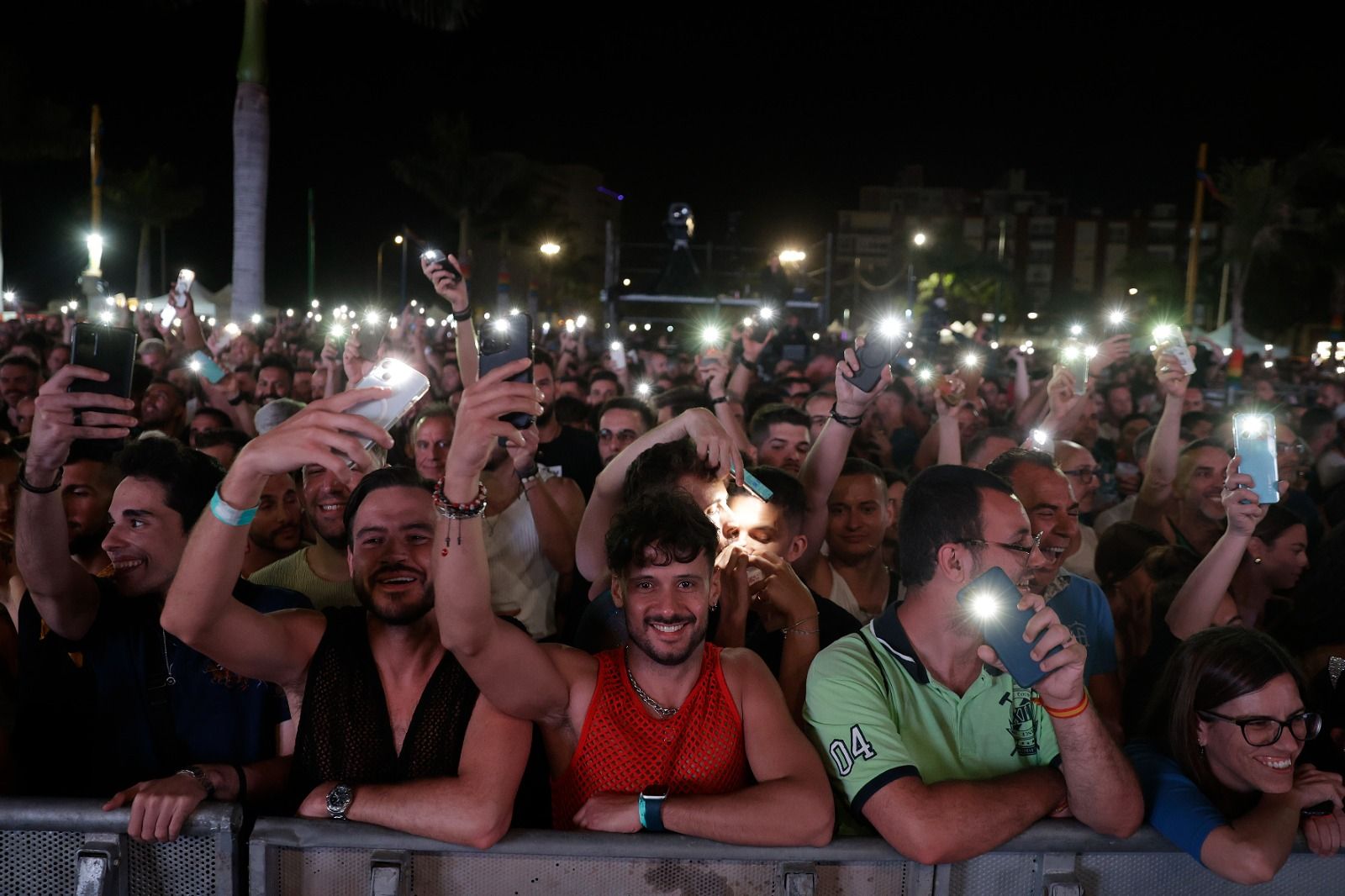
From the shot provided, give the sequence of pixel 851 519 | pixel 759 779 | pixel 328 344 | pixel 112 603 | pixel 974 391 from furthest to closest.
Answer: pixel 974 391, pixel 328 344, pixel 851 519, pixel 112 603, pixel 759 779

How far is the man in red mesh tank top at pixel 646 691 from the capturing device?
261 cm

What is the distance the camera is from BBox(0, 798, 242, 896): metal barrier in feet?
8.45

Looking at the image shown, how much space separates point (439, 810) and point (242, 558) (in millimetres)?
769

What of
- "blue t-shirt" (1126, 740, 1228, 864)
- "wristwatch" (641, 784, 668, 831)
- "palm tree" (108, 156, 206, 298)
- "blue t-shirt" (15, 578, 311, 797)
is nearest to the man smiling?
"blue t-shirt" (1126, 740, 1228, 864)

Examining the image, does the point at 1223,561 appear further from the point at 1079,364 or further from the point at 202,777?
the point at 202,777

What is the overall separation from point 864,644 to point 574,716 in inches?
32.6

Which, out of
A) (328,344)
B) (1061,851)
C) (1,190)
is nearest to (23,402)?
(328,344)

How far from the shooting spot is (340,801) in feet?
8.73

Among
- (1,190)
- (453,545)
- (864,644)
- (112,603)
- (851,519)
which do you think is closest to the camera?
(453,545)

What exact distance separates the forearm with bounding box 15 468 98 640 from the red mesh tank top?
1.46 m

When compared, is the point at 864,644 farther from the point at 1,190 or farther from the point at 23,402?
the point at 1,190

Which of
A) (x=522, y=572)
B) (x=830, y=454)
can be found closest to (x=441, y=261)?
(x=522, y=572)

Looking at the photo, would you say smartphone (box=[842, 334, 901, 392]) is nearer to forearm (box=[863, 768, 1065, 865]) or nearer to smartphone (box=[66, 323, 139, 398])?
forearm (box=[863, 768, 1065, 865])

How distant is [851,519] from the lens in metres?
4.99
